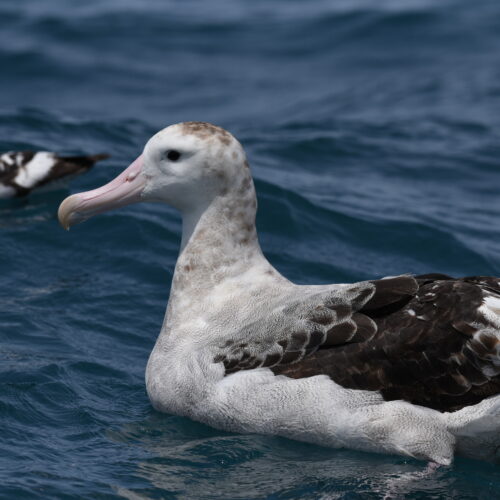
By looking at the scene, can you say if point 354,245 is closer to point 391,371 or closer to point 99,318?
point 99,318

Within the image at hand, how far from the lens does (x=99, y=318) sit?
31.0 feet

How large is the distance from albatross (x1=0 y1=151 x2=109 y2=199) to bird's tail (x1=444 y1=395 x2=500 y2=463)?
7014mm

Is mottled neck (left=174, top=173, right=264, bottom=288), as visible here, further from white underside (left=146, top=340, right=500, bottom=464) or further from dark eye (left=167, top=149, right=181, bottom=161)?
white underside (left=146, top=340, right=500, bottom=464)

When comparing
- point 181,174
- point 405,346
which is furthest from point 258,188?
point 405,346

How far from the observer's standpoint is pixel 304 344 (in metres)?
6.88

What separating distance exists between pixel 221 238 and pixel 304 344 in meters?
1.15

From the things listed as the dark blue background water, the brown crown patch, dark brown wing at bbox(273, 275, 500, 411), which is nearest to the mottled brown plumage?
dark brown wing at bbox(273, 275, 500, 411)

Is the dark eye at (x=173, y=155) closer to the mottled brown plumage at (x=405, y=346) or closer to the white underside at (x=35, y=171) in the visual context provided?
the mottled brown plumage at (x=405, y=346)

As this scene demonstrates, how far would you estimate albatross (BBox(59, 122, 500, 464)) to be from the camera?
6637mm

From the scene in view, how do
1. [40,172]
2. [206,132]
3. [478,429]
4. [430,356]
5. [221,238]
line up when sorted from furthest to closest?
[40,172], [221,238], [206,132], [430,356], [478,429]

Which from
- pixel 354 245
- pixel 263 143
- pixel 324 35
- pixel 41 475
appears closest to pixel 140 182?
pixel 41 475

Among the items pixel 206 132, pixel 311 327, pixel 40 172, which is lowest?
pixel 311 327

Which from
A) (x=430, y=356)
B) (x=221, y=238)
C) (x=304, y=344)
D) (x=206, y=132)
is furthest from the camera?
(x=221, y=238)

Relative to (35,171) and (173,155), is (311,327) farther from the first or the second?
(35,171)
